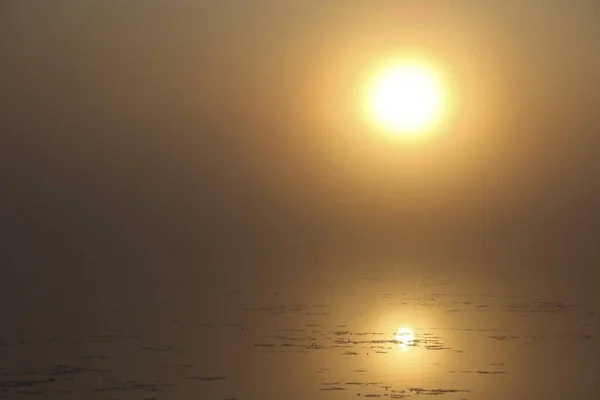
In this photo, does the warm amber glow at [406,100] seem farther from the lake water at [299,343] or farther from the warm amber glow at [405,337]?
the warm amber glow at [405,337]

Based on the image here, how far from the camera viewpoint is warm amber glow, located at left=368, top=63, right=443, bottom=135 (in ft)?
117

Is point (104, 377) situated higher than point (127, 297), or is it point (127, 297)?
point (127, 297)

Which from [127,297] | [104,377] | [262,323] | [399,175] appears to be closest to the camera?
[104,377]

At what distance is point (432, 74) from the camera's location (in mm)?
35188

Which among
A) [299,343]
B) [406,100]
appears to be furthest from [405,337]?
[406,100]

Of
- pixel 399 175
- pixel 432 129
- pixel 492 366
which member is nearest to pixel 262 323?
pixel 492 366

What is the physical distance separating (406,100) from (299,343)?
27813 millimetres

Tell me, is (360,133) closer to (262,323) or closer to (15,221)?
(15,221)

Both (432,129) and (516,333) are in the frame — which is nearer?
(516,333)

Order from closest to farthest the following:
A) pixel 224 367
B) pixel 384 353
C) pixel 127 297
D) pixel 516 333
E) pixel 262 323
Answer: pixel 224 367 < pixel 384 353 < pixel 516 333 < pixel 262 323 < pixel 127 297

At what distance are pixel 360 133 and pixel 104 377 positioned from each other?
3564 centimetres

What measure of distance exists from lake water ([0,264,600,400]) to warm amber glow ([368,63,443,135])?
1682 cm

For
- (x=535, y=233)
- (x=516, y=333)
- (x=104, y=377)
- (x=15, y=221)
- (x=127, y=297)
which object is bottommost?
(x=104, y=377)

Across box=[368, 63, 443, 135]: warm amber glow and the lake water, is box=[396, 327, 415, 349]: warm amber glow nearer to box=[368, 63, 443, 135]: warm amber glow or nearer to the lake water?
the lake water
